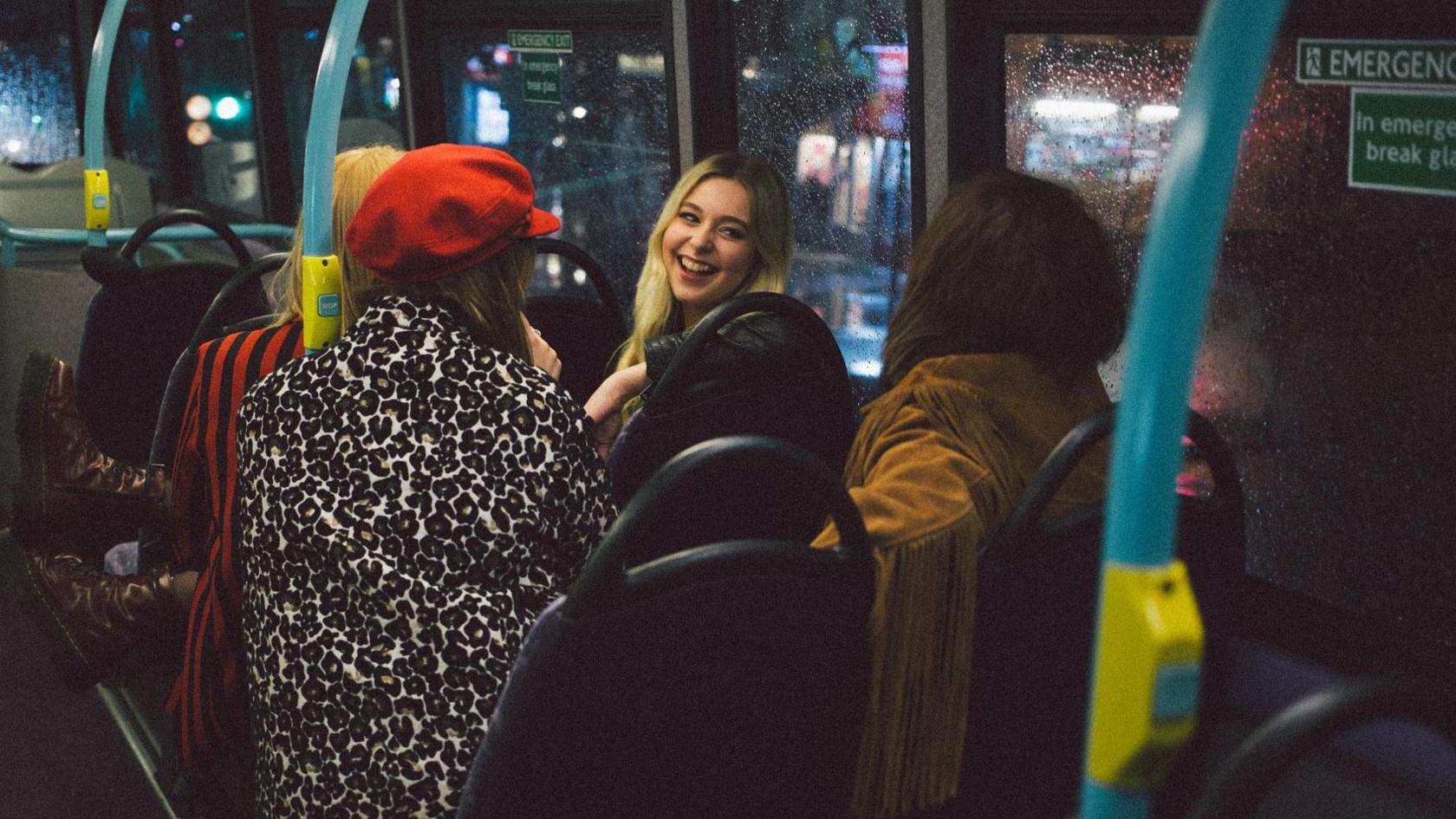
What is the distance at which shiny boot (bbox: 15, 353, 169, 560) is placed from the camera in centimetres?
266

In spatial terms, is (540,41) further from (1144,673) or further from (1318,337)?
(1144,673)

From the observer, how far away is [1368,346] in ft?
7.17

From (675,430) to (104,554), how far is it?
1.47 meters

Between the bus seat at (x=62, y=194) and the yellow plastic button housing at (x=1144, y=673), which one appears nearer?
the yellow plastic button housing at (x=1144, y=673)

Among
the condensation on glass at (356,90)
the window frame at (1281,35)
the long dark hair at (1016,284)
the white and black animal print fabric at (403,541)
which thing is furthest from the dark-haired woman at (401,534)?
the condensation on glass at (356,90)

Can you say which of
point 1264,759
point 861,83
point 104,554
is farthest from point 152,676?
point 1264,759

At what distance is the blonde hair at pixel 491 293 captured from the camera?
1784 millimetres

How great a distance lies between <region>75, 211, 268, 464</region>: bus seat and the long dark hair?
1847 millimetres

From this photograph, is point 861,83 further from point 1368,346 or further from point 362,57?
point 362,57

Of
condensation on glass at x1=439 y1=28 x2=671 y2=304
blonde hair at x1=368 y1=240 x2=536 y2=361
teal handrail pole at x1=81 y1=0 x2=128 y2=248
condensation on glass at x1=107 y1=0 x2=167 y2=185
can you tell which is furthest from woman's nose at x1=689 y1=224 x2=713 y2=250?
condensation on glass at x1=107 y1=0 x2=167 y2=185

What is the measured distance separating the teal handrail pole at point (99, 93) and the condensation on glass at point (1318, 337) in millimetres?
2379

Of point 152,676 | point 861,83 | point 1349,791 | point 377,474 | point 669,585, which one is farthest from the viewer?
point 152,676

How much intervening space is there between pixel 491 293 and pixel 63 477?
1.34 metres

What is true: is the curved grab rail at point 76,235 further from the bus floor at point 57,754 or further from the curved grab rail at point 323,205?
the curved grab rail at point 323,205
